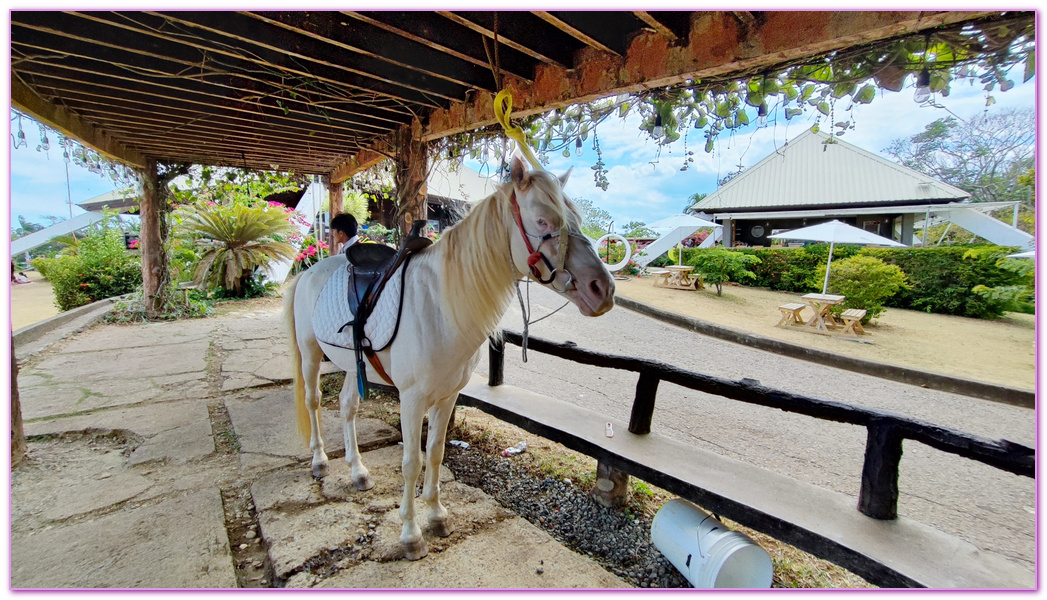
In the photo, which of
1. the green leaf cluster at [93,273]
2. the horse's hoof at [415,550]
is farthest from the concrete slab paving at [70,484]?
the green leaf cluster at [93,273]

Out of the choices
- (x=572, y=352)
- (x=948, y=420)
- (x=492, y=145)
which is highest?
(x=492, y=145)

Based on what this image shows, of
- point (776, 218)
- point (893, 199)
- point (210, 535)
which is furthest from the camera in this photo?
point (776, 218)

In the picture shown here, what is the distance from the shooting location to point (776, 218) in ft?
56.4

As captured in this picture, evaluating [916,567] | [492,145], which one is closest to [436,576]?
[916,567]

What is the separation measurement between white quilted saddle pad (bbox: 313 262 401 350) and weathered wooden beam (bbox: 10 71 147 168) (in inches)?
94.5

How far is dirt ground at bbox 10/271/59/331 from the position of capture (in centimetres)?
743

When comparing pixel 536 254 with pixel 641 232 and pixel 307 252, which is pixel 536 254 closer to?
pixel 307 252

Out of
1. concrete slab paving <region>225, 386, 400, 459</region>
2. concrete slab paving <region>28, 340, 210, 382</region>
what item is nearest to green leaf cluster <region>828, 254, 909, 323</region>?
concrete slab paving <region>225, 386, 400, 459</region>

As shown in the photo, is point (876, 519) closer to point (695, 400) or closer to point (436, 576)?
point (436, 576)

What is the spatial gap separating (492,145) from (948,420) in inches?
202

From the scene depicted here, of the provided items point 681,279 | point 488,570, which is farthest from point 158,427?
point 681,279

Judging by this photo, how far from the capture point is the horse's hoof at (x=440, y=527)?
2033mm

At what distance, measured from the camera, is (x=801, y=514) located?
1.73m

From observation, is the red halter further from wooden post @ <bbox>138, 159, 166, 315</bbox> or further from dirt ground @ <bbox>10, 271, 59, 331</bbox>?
dirt ground @ <bbox>10, 271, 59, 331</bbox>
